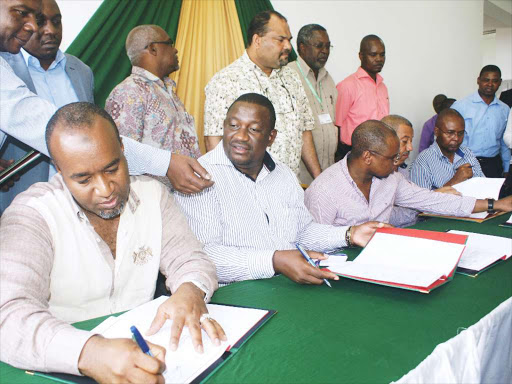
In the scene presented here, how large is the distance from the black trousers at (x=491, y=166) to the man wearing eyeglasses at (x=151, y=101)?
11.2ft

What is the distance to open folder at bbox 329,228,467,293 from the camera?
1.44 m

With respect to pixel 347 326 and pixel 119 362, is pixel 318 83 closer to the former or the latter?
pixel 347 326

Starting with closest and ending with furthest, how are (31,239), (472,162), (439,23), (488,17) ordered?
(31,239)
(472,162)
(439,23)
(488,17)

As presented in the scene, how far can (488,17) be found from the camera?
9.76m

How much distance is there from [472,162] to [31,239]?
3404mm

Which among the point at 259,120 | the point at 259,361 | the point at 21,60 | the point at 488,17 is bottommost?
the point at 259,361

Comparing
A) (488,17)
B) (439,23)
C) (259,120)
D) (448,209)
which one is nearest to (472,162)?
(448,209)

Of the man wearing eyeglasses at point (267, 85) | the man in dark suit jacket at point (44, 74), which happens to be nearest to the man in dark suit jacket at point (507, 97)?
the man wearing eyeglasses at point (267, 85)

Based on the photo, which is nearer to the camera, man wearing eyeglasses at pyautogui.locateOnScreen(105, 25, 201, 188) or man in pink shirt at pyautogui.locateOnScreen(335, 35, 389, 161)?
man wearing eyeglasses at pyautogui.locateOnScreen(105, 25, 201, 188)

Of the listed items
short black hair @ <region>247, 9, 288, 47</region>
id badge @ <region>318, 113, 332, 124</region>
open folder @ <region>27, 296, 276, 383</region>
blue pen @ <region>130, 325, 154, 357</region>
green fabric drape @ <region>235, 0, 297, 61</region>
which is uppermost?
green fabric drape @ <region>235, 0, 297, 61</region>

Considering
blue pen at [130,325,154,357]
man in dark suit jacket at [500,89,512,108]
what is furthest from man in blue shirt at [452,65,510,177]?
blue pen at [130,325,154,357]

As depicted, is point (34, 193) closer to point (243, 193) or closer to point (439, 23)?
point (243, 193)

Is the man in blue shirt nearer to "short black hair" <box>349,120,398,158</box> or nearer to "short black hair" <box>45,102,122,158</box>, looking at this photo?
"short black hair" <box>349,120,398,158</box>

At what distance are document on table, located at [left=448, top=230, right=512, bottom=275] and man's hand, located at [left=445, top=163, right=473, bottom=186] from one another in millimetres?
1267
